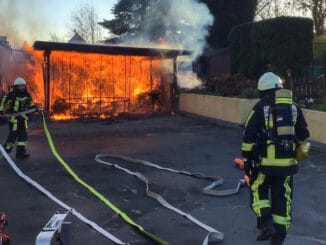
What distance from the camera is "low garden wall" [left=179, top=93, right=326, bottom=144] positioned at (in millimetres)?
11398

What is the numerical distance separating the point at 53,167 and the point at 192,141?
4592 millimetres

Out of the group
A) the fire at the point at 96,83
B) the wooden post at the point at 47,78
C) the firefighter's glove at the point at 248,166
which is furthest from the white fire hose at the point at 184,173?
the fire at the point at 96,83

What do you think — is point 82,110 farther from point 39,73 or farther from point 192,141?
point 192,141

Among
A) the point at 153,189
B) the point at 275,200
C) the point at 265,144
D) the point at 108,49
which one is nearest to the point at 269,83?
the point at 265,144

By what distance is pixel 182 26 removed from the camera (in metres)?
23.5

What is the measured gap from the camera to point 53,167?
31.3ft

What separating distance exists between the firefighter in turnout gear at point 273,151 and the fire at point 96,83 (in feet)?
49.3

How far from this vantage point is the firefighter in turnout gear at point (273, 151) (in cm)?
488

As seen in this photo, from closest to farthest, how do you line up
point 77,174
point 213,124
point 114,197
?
point 114,197 < point 77,174 < point 213,124

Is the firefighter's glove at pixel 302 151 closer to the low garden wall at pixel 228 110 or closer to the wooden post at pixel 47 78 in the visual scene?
the low garden wall at pixel 228 110

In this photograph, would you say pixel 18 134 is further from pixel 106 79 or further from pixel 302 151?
pixel 106 79

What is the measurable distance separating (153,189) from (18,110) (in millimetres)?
4340

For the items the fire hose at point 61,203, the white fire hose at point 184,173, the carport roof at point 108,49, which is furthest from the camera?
the carport roof at point 108,49

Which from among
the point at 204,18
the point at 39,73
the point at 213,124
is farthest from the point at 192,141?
the point at 204,18
